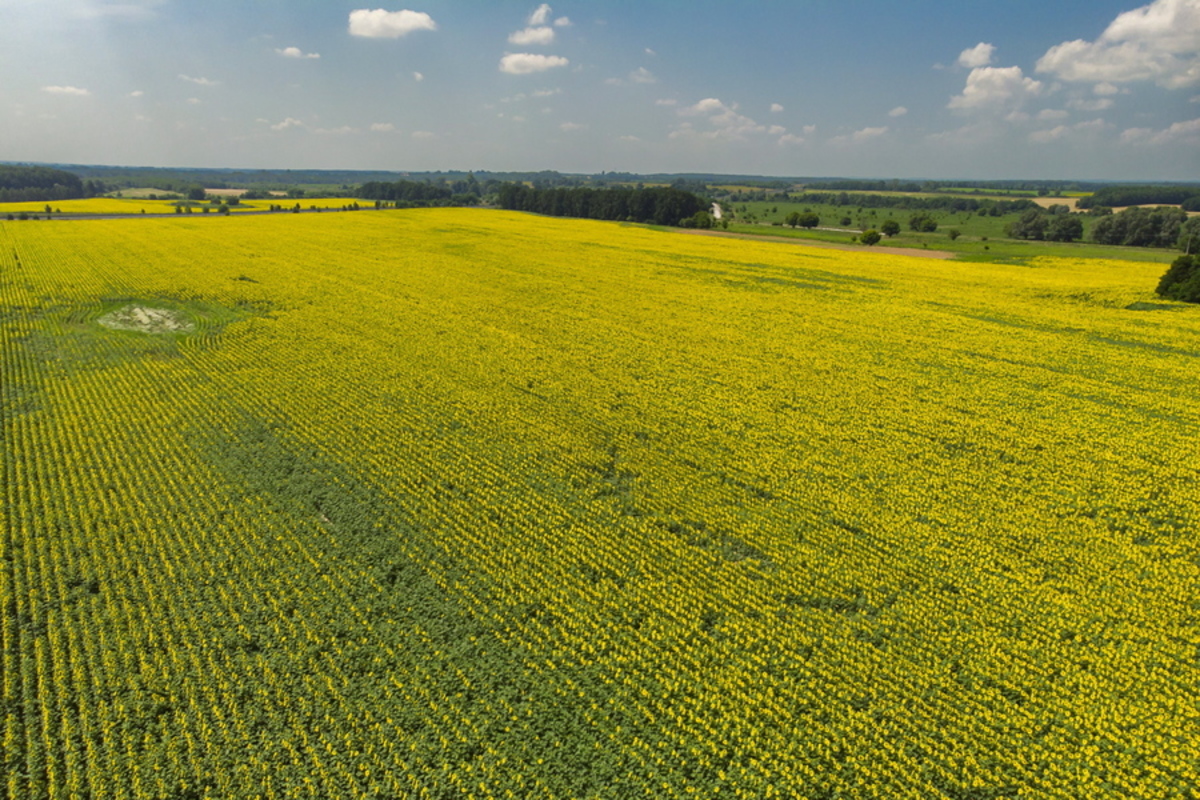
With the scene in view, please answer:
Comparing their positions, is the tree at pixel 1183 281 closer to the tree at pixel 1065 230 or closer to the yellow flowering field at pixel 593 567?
the yellow flowering field at pixel 593 567

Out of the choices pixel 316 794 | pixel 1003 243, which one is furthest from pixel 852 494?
pixel 1003 243

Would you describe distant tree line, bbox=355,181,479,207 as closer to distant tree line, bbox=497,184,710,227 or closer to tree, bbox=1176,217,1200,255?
distant tree line, bbox=497,184,710,227

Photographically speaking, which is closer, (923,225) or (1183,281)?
(1183,281)

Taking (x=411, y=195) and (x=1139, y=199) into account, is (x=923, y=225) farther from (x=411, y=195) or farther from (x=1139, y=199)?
(x=411, y=195)

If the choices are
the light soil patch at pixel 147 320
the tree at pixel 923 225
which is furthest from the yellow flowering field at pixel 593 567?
the tree at pixel 923 225

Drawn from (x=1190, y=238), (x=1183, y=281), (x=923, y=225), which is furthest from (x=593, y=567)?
(x=923, y=225)

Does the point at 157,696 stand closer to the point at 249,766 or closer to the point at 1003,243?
the point at 249,766
